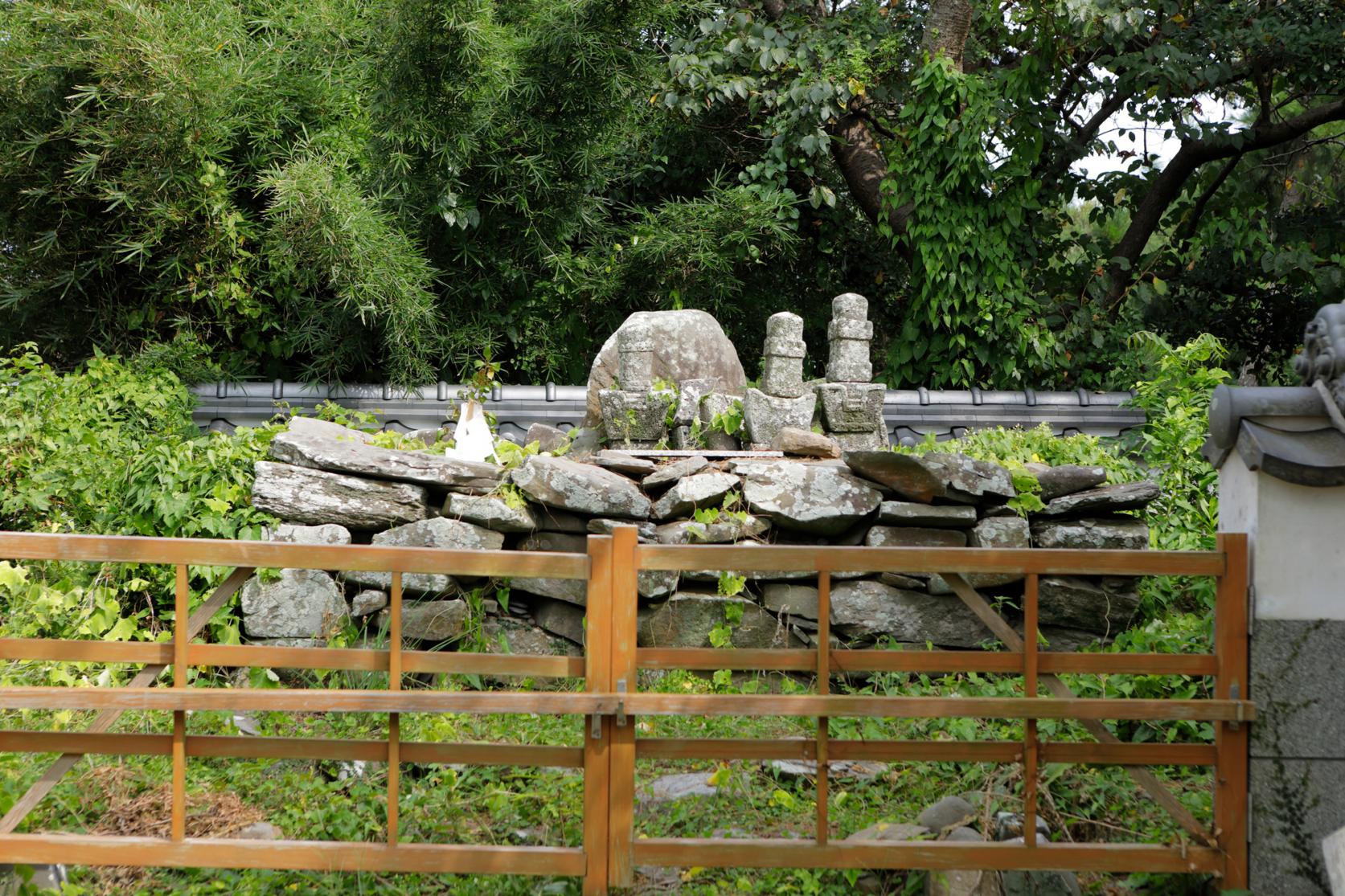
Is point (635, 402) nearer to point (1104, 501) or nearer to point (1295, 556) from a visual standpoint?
point (1104, 501)

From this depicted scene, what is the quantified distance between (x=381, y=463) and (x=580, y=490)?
93cm

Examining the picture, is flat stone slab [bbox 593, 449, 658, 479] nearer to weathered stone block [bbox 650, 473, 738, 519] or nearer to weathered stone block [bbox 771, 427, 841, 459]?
weathered stone block [bbox 650, 473, 738, 519]

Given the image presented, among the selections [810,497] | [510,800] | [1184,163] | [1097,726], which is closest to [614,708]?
[510,800]

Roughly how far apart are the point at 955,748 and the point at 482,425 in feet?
10.7

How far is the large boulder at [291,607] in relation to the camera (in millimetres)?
4742

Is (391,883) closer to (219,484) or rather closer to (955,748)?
(955,748)

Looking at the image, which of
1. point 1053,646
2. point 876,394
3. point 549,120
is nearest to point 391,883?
point 1053,646

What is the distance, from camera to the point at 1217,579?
2.91 meters

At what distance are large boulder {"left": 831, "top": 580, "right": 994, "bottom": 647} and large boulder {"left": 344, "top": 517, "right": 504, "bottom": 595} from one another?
1568 millimetres

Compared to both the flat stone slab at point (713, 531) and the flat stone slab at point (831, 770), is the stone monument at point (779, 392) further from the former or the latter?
the flat stone slab at point (831, 770)

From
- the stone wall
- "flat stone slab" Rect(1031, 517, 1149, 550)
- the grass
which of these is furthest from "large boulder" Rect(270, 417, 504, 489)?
"flat stone slab" Rect(1031, 517, 1149, 550)

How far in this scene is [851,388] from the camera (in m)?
5.70

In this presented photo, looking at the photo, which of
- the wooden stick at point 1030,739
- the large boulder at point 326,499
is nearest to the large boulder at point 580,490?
the large boulder at point 326,499

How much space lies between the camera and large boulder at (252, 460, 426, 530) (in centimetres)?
480
